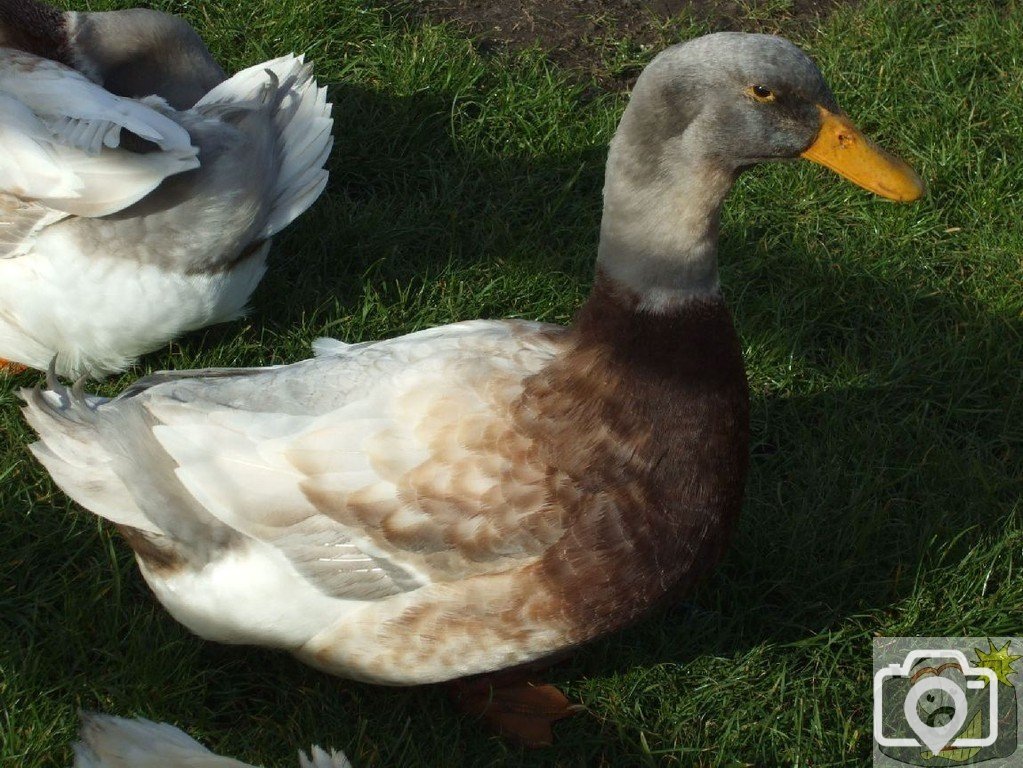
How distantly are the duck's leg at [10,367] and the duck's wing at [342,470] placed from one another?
819 millimetres

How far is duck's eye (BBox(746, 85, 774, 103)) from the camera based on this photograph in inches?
98.1

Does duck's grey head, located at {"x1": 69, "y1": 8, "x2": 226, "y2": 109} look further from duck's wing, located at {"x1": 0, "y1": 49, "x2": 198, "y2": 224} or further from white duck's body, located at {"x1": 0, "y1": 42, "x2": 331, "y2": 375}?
duck's wing, located at {"x1": 0, "y1": 49, "x2": 198, "y2": 224}

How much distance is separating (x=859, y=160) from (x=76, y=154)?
6.60 feet

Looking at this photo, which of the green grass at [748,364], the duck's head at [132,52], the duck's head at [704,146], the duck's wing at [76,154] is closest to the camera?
the duck's head at [704,146]

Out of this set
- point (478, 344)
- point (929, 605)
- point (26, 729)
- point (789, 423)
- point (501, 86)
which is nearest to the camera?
point (26, 729)

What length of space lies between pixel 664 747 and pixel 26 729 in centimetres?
149

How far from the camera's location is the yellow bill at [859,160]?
2615 millimetres

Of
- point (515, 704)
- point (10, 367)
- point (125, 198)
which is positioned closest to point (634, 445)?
point (515, 704)

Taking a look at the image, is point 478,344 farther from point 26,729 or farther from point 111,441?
point 26,729

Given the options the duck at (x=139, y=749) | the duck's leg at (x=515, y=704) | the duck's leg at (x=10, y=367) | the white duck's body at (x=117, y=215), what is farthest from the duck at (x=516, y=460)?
the duck's leg at (x=10, y=367)

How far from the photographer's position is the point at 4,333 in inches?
133

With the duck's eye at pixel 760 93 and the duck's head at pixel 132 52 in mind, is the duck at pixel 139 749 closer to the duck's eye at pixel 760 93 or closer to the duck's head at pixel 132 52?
the duck's eye at pixel 760 93

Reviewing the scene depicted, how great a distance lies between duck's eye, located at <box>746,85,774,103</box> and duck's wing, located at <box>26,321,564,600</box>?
0.73m

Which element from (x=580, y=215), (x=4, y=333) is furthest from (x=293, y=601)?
(x=580, y=215)
